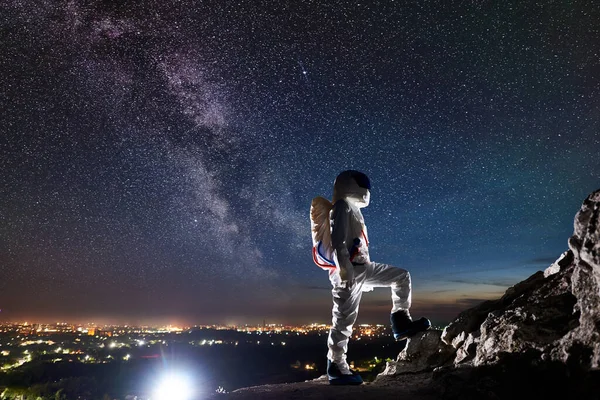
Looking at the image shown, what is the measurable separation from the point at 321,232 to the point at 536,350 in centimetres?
384

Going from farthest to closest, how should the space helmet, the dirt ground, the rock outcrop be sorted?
the space helmet < the dirt ground < the rock outcrop

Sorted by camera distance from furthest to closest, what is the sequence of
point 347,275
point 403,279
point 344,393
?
point 403,279 → point 347,275 → point 344,393

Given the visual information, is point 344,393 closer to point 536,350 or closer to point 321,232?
point 536,350

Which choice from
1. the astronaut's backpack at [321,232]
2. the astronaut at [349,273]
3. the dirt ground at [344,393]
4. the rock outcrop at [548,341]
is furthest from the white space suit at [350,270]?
the rock outcrop at [548,341]

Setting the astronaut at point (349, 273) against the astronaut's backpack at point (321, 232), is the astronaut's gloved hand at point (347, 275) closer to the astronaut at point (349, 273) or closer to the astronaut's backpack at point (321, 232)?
the astronaut at point (349, 273)

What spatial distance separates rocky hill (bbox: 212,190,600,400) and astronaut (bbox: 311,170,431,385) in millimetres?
741

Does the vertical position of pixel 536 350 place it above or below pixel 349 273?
below

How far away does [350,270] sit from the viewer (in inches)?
237

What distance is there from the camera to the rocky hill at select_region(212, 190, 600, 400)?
3506mm

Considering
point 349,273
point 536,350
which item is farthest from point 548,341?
point 349,273

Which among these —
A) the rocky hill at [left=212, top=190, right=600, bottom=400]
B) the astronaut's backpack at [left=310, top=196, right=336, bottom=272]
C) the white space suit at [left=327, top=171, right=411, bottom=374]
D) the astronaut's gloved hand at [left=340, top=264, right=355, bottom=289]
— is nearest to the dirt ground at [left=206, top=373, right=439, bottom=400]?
the rocky hill at [left=212, top=190, right=600, bottom=400]

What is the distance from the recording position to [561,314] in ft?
14.4

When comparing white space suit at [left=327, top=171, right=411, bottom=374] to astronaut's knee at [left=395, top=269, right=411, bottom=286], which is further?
astronaut's knee at [left=395, top=269, right=411, bottom=286]

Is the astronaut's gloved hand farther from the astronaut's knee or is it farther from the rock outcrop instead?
the rock outcrop
